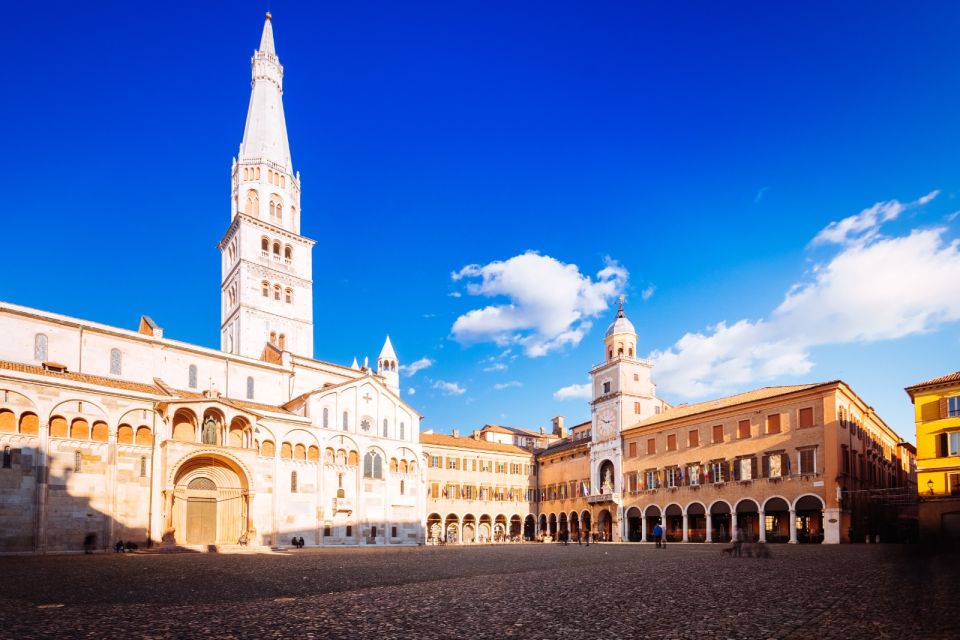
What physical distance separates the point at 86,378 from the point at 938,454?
4705 centimetres

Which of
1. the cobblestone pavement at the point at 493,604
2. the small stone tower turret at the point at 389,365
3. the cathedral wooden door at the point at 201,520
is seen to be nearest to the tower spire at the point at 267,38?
the small stone tower turret at the point at 389,365

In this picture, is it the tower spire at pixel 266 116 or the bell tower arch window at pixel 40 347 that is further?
the tower spire at pixel 266 116

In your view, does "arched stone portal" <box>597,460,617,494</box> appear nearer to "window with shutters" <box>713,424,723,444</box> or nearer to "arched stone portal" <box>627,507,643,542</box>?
"arched stone portal" <box>627,507,643,542</box>

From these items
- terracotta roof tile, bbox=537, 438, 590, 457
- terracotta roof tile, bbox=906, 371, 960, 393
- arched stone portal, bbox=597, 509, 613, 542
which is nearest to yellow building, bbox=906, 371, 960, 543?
terracotta roof tile, bbox=906, 371, 960, 393

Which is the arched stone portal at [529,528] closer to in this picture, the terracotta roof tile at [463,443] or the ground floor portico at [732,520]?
the terracotta roof tile at [463,443]

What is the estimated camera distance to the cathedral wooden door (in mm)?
38531

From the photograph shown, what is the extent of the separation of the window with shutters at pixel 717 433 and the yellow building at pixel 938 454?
42.0 ft

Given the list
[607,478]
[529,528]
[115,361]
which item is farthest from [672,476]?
[115,361]

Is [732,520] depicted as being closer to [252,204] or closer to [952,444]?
[952,444]

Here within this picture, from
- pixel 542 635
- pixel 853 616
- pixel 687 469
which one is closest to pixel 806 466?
pixel 687 469

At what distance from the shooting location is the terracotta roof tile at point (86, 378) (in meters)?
34.8

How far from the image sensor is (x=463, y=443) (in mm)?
68312


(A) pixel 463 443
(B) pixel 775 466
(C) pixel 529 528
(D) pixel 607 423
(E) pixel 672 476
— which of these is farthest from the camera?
(C) pixel 529 528

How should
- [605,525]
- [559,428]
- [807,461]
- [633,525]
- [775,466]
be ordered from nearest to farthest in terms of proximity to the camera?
[807,461] < [775,466] < [633,525] < [605,525] < [559,428]
